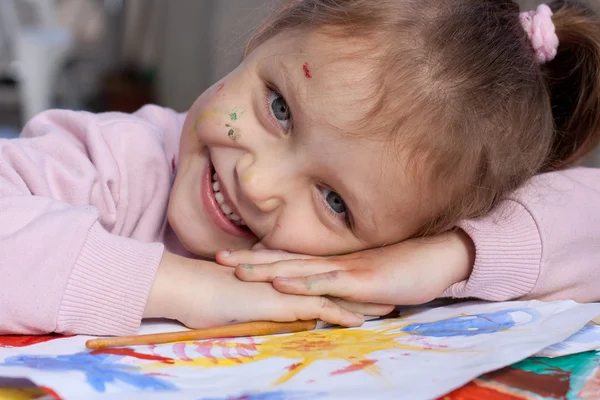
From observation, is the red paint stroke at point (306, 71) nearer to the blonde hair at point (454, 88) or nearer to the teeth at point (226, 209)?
the blonde hair at point (454, 88)

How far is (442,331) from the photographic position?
35.6 inches

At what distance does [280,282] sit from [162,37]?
471 cm

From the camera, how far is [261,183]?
95 cm

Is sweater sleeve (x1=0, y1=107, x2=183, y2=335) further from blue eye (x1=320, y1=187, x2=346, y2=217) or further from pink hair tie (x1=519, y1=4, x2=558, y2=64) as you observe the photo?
pink hair tie (x1=519, y1=4, x2=558, y2=64)

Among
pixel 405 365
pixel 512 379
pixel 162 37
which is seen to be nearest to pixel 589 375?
pixel 512 379

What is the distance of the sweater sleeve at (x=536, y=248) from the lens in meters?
1.03

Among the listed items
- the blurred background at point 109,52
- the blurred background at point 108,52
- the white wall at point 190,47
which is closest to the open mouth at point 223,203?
the blurred background at point 109,52

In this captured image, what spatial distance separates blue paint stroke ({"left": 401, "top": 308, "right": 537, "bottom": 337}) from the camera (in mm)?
892

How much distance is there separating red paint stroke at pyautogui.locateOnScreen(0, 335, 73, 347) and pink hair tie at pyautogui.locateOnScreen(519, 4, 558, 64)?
0.81m

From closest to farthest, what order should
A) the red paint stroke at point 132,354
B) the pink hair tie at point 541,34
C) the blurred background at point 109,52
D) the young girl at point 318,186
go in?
the red paint stroke at point 132,354 < the young girl at point 318,186 < the pink hair tie at point 541,34 < the blurred background at point 109,52

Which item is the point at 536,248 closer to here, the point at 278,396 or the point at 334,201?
the point at 334,201

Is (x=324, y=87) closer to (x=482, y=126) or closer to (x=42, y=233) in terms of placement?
(x=482, y=126)

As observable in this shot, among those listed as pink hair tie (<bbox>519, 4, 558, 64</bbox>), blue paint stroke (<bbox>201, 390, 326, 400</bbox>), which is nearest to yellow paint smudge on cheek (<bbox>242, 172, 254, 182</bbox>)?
blue paint stroke (<bbox>201, 390, 326, 400</bbox>)

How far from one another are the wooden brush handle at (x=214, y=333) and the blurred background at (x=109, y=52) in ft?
4.06
